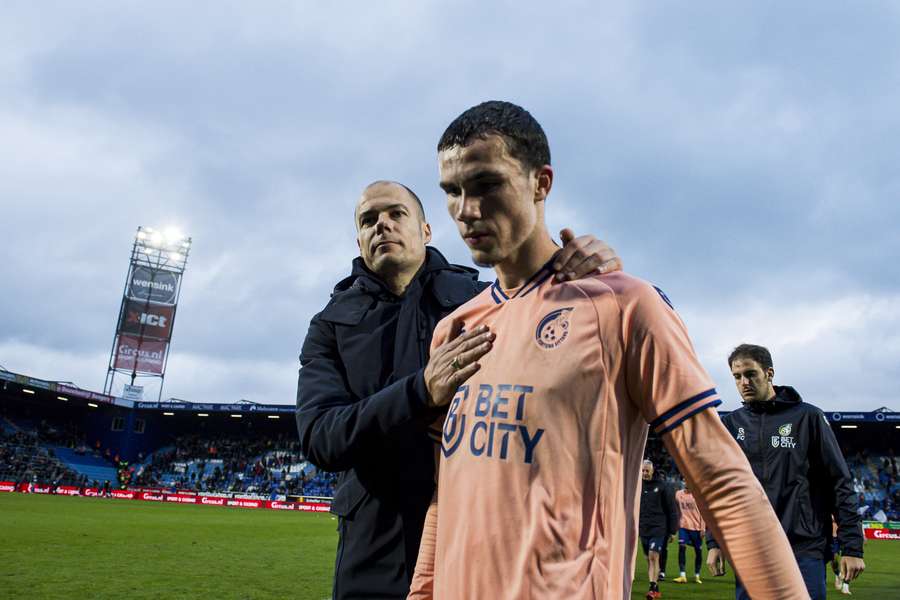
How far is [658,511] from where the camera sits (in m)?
12.7

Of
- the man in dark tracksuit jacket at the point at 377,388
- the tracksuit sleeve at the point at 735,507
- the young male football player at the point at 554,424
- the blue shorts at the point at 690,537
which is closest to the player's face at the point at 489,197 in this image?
the young male football player at the point at 554,424

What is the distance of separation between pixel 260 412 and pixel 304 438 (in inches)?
1917

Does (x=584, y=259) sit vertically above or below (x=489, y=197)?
below

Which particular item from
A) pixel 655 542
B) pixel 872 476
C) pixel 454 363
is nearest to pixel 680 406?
pixel 454 363

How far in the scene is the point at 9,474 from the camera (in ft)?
144

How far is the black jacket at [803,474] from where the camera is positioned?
5.43 m

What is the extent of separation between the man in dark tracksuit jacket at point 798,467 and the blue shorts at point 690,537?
28.6 feet

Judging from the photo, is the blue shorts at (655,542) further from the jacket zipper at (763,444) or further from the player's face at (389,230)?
the player's face at (389,230)

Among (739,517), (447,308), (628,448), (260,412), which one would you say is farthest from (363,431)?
(260,412)

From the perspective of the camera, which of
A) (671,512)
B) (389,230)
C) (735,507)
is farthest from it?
(671,512)

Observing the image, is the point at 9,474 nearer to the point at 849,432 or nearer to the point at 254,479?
the point at 254,479

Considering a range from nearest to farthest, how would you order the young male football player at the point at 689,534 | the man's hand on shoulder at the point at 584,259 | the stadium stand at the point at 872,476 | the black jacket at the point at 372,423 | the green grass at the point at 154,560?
the man's hand on shoulder at the point at 584,259 < the black jacket at the point at 372,423 < the green grass at the point at 154,560 < the young male football player at the point at 689,534 < the stadium stand at the point at 872,476

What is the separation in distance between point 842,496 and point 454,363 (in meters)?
4.81

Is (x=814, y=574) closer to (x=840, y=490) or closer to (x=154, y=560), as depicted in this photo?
(x=840, y=490)
